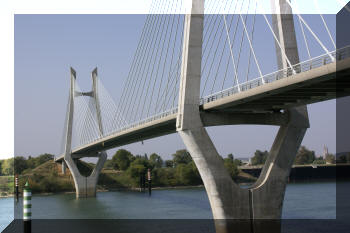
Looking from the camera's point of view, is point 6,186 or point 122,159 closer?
point 6,186

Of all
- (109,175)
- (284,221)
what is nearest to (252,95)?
(284,221)

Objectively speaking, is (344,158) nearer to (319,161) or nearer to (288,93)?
(319,161)

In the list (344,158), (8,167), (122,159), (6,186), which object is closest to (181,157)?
(122,159)

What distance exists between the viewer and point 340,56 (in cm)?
1861

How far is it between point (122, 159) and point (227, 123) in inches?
3308

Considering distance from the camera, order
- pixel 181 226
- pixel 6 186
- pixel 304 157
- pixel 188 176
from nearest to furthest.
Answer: pixel 181 226 → pixel 6 186 → pixel 188 176 → pixel 304 157

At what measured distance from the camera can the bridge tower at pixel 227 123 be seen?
2714cm

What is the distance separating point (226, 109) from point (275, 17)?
556cm

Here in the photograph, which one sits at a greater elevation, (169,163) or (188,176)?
(169,163)

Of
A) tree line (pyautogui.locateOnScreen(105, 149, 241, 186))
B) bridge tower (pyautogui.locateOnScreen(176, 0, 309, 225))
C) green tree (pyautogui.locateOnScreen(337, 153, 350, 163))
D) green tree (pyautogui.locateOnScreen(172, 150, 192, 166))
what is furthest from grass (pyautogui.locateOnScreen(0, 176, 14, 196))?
green tree (pyautogui.locateOnScreen(337, 153, 350, 163))

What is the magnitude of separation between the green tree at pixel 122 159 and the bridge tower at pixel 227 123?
265 ft

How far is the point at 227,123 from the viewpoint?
28219mm

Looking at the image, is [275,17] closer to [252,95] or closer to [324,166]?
[252,95]

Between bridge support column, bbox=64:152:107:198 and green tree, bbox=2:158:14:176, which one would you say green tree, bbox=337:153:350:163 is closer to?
bridge support column, bbox=64:152:107:198
